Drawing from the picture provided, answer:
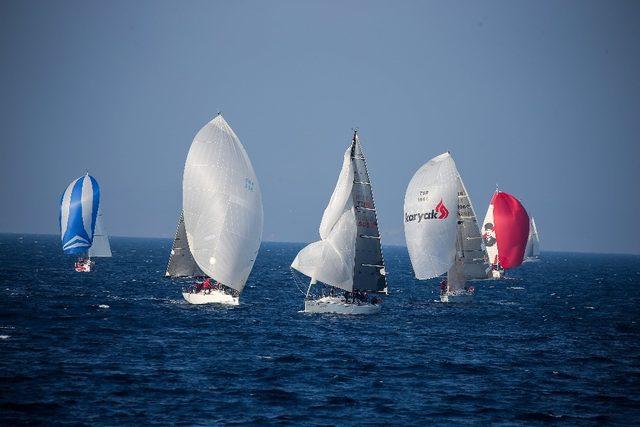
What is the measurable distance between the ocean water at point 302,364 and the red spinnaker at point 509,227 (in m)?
23.7

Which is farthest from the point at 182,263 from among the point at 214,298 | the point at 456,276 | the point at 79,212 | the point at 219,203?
the point at 79,212

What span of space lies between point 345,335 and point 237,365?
48.2 feet

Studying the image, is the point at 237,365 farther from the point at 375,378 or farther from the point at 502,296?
the point at 502,296

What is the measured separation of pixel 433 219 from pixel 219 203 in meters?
24.9

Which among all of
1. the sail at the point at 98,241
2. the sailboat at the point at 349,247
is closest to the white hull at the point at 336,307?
the sailboat at the point at 349,247

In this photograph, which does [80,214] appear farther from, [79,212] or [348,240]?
[348,240]

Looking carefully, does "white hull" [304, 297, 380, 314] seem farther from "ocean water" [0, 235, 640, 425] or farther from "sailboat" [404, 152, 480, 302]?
"sailboat" [404, 152, 480, 302]

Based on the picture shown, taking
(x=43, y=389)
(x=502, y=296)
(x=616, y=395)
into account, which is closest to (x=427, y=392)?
(x=616, y=395)

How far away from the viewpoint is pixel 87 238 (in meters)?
122

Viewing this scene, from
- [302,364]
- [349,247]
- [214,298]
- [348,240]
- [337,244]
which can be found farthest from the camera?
[214,298]

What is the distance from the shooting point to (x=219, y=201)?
66.6m

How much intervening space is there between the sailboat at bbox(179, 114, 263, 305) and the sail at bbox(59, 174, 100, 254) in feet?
189

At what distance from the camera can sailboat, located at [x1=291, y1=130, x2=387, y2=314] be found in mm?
67438

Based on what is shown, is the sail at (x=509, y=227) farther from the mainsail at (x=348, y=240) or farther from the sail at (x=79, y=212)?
the sail at (x=79, y=212)
